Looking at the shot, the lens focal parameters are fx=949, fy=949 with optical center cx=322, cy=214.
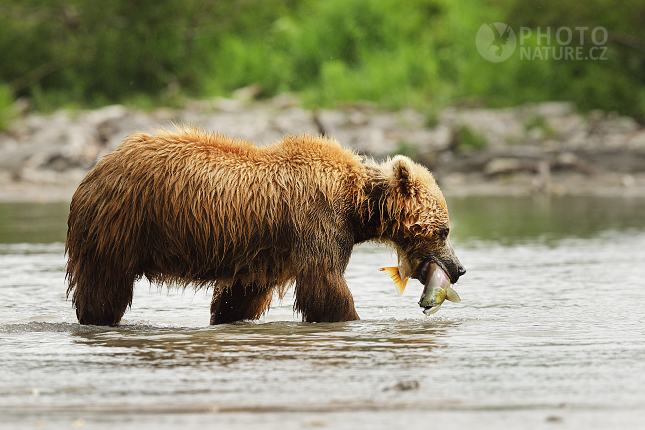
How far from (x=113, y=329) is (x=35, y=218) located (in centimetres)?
887

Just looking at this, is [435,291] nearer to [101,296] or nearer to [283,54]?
[101,296]

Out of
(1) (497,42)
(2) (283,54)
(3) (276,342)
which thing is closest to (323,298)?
(3) (276,342)

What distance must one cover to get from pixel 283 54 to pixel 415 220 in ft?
75.1

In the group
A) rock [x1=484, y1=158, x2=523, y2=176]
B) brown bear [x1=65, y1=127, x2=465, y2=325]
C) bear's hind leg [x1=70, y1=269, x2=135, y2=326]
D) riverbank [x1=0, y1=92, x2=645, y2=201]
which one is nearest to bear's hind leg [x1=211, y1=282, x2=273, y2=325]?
brown bear [x1=65, y1=127, x2=465, y2=325]

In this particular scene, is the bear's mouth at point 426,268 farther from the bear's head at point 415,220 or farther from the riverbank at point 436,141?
the riverbank at point 436,141

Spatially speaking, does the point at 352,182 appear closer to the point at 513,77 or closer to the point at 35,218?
the point at 35,218

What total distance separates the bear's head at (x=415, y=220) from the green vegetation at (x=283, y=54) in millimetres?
16010

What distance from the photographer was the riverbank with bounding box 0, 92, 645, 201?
65.8 feet

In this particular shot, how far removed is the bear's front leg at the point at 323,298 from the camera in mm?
6109

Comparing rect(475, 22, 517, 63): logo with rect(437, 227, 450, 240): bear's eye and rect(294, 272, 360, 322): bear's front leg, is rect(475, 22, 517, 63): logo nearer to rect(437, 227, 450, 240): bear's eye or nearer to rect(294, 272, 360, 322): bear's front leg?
rect(437, 227, 450, 240): bear's eye

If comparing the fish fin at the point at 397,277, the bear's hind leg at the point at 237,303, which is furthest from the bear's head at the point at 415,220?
the bear's hind leg at the point at 237,303

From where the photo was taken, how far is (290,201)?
20.2 ft

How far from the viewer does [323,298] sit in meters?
6.12

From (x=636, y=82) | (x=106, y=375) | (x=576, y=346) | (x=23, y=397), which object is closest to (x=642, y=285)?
(x=576, y=346)
